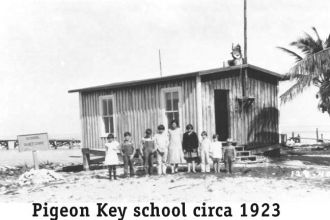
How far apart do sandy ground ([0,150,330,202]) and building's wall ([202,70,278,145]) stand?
270cm

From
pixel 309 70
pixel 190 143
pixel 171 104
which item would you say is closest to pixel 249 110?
pixel 309 70

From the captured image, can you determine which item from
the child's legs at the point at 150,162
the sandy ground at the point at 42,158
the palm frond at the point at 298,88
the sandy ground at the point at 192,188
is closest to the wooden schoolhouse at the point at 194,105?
the palm frond at the point at 298,88

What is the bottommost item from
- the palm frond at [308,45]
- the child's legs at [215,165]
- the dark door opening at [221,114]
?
the child's legs at [215,165]

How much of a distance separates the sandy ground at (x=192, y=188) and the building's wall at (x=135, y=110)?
9.54 feet

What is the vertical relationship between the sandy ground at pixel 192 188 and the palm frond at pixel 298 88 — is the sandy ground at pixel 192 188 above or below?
below

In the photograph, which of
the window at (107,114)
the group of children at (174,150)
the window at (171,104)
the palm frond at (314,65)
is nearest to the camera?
the group of children at (174,150)

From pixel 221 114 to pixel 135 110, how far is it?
3409 mm

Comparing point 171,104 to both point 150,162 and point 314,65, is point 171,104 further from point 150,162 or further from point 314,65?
point 314,65

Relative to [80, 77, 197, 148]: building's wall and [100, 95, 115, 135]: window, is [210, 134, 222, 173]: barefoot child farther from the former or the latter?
[100, 95, 115, 135]: window

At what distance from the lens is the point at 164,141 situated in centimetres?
1341

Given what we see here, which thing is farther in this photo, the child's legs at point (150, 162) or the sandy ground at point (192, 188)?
the child's legs at point (150, 162)

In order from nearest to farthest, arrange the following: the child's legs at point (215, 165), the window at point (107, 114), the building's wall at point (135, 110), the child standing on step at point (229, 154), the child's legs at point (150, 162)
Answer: the child standing on step at point (229, 154)
the child's legs at point (215, 165)
the child's legs at point (150, 162)
the building's wall at point (135, 110)
the window at point (107, 114)

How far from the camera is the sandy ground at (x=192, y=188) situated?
392 inches

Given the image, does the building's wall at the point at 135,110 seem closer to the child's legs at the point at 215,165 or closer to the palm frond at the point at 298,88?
the child's legs at the point at 215,165
